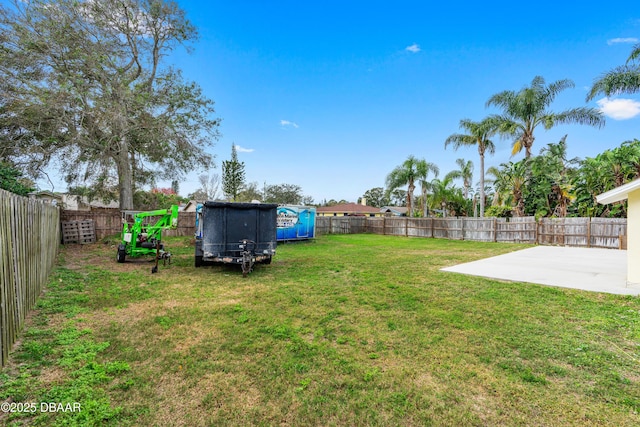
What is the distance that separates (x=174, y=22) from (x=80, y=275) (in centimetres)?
1627

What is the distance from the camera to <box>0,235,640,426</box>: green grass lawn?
2.32 meters

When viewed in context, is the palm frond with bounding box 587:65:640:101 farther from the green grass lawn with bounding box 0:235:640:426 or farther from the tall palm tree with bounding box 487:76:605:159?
the green grass lawn with bounding box 0:235:640:426

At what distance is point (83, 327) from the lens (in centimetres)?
389

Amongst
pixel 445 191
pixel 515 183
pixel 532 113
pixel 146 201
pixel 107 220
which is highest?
pixel 532 113

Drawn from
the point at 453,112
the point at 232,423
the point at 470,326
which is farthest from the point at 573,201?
the point at 232,423

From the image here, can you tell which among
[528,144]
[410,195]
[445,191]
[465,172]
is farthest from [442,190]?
[528,144]

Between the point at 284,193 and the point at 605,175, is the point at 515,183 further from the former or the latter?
the point at 284,193

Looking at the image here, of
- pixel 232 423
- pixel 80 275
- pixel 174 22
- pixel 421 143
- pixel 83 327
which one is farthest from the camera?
pixel 421 143

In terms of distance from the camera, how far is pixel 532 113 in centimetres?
2041

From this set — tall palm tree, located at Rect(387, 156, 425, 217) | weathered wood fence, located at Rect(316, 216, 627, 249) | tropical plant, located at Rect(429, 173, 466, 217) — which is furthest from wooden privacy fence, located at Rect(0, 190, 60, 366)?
tropical plant, located at Rect(429, 173, 466, 217)

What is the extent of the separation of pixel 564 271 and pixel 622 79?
9069 mm

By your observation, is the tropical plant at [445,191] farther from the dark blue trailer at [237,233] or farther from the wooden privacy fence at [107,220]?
the dark blue trailer at [237,233]

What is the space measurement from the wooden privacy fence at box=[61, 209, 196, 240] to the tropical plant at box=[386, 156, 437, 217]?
18.9 meters

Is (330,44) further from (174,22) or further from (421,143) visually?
(421,143)
